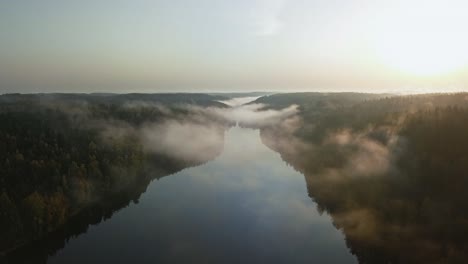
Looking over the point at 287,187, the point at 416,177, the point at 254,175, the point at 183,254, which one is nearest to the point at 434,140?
the point at 416,177

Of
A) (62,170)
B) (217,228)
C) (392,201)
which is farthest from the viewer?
(62,170)

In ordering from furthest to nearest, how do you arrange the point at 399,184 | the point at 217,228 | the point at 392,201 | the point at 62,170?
the point at 62,170
the point at 399,184
the point at 392,201
the point at 217,228

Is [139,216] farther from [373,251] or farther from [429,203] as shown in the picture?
[429,203]

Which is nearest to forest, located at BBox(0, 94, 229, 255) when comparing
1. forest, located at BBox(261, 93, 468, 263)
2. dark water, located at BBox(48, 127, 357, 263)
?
dark water, located at BBox(48, 127, 357, 263)

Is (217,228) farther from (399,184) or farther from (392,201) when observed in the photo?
(399,184)

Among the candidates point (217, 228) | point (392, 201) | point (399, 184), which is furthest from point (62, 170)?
point (399, 184)

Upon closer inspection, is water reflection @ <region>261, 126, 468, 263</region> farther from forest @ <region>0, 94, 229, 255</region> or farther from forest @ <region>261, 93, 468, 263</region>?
forest @ <region>0, 94, 229, 255</region>

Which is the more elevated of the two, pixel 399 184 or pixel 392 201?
pixel 399 184

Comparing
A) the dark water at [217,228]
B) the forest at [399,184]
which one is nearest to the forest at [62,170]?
the dark water at [217,228]

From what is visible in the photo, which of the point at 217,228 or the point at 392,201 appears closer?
the point at 217,228
